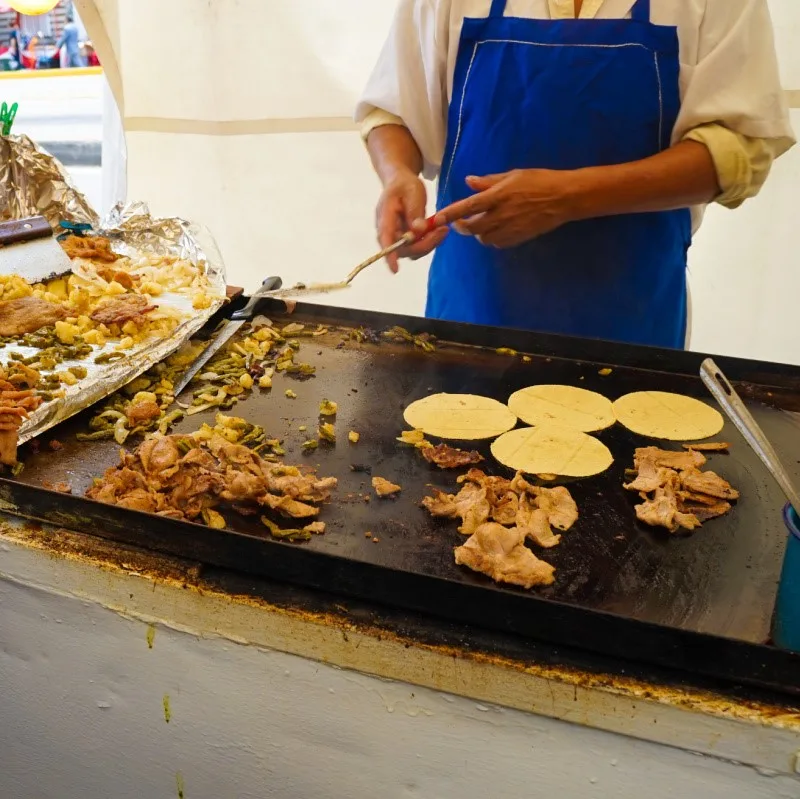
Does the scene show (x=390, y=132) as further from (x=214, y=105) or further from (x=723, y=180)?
(x=214, y=105)

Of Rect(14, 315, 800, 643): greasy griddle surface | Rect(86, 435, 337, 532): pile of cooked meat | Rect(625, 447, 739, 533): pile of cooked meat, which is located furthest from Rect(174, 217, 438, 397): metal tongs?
Rect(625, 447, 739, 533): pile of cooked meat

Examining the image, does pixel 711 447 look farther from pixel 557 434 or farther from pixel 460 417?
pixel 460 417

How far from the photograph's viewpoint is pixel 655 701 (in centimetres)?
100

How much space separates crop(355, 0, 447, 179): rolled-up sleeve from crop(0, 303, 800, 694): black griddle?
0.82m

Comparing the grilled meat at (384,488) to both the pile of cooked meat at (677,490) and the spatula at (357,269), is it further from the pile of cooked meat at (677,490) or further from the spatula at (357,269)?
the spatula at (357,269)

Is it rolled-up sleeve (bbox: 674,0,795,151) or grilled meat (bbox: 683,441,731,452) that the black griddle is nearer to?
grilled meat (bbox: 683,441,731,452)

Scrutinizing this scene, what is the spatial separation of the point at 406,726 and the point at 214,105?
3466 millimetres

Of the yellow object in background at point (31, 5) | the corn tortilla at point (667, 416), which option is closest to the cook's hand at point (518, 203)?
the corn tortilla at point (667, 416)

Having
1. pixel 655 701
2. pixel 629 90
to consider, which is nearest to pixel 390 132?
pixel 629 90

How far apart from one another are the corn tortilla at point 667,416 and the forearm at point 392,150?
3.13 ft

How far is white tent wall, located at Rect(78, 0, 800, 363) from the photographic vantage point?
3.47 m

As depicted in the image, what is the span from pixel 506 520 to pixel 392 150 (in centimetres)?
138

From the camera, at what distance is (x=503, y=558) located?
1197 mm

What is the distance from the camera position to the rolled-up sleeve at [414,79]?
2201 mm
